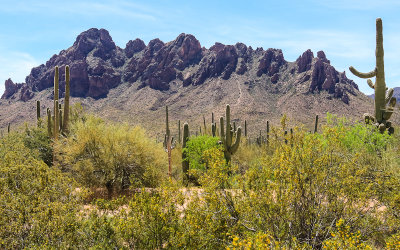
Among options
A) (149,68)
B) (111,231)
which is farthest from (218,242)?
(149,68)

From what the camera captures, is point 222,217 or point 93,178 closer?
point 222,217

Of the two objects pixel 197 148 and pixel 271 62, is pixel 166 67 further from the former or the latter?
pixel 197 148

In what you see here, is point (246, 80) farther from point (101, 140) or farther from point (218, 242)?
point (218, 242)

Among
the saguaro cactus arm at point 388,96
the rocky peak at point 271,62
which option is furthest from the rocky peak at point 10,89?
the saguaro cactus arm at point 388,96

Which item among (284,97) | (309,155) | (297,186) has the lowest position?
(297,186)

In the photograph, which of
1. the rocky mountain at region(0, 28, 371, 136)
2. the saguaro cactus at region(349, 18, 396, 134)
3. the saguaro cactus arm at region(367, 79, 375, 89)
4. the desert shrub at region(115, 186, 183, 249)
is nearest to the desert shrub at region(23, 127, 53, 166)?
the desert shrub at region(115, 186, 183, 249)

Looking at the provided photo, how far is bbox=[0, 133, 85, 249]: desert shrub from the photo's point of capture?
621cm

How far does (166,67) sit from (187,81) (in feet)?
46.0

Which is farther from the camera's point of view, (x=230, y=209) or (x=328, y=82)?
(x=328, y=82)

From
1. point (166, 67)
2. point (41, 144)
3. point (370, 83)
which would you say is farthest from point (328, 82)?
point (41, 144)

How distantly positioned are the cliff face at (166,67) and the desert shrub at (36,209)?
82.7 m

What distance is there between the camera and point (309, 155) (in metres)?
6.31

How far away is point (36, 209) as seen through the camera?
646 cm

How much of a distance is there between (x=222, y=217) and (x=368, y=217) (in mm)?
3200
